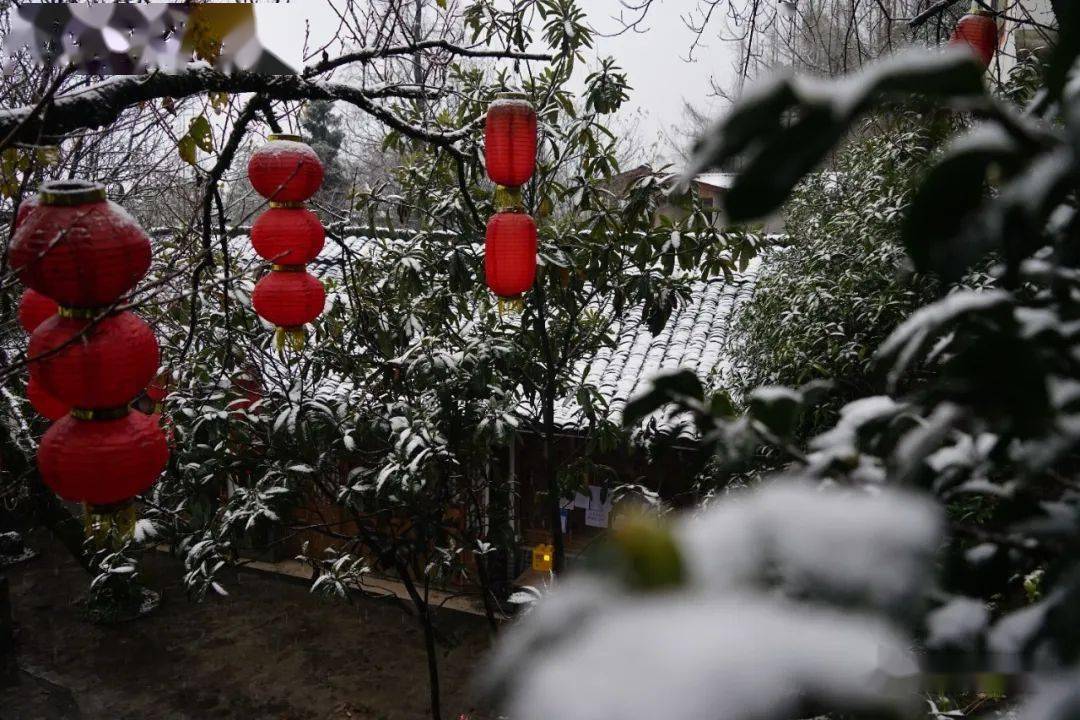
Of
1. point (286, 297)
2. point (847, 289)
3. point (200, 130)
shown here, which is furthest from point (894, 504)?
point (847, 289)

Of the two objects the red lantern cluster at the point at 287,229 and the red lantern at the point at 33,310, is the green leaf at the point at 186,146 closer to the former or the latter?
the red lantern cluster at the point at 287,229

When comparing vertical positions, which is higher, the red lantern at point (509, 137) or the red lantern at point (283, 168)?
the red lantern at point (509, 137)

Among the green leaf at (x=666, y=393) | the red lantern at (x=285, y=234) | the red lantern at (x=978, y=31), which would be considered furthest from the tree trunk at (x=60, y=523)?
the red lantern at (x=978, y=31)

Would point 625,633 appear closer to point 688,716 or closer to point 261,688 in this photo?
point 688,716

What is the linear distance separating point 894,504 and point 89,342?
1930 millimetres

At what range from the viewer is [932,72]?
47 centimetres

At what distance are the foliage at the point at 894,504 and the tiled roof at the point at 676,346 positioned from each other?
5066 mm

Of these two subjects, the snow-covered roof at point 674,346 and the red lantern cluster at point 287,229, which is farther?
the snow-covered roof at point 674,346

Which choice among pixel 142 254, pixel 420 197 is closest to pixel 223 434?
pixel 420 197

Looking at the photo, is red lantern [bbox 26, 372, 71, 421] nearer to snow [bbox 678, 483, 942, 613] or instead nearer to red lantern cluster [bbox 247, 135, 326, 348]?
red lantern cluster [bbox 247, 135, 326, 348]

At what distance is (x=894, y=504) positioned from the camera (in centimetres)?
42

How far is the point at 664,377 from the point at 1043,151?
362 millimetres

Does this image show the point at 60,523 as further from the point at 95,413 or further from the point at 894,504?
the point at 894,504

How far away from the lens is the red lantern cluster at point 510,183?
3.00m
